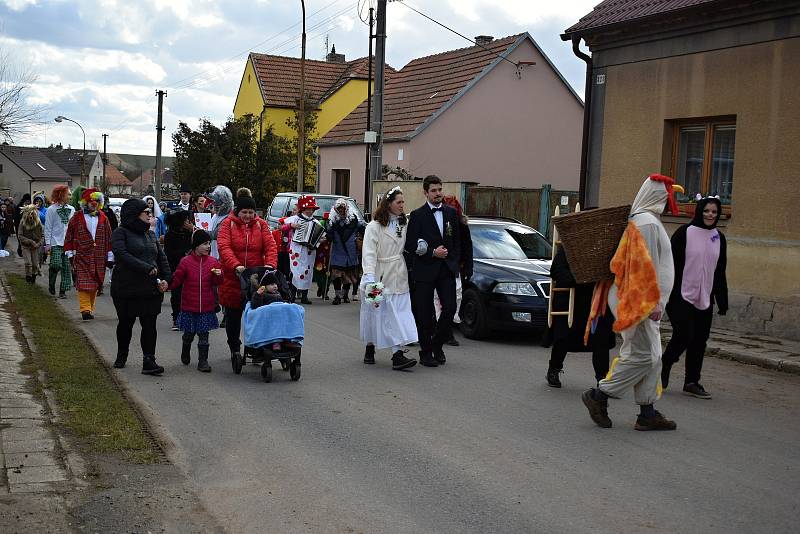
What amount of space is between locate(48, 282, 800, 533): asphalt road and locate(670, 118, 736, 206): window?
4766 mm

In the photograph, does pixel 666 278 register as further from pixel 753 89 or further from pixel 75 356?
pixel 753 89

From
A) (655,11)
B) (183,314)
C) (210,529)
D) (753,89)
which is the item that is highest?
(655,11)

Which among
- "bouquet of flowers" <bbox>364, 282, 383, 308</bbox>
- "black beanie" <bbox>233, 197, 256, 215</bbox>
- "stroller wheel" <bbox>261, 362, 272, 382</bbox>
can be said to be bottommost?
"stroller wheel" <bbox>261, 362, 272, 382</bbox>

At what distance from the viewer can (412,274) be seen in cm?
1022

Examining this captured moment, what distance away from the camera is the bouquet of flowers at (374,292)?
9688mm

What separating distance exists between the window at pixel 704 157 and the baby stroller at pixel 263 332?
7740 mm

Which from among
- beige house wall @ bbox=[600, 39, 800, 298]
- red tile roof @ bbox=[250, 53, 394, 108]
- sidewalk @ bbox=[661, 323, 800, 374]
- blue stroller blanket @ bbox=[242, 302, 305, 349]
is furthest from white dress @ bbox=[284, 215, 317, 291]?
red tile roof @ bbox=[250, 53, 394, 108]

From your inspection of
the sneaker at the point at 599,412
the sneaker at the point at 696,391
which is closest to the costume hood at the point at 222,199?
the sneaker at the point at 696,391

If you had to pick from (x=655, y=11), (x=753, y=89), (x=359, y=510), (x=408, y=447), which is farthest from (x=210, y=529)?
(x=655, y=11)

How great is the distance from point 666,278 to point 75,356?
6.26m

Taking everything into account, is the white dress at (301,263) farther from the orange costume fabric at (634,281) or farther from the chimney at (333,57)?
the chimney at (333,57)

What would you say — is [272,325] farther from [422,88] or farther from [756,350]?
[422,88]

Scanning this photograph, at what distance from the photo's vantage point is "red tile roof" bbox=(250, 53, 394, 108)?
4494cm

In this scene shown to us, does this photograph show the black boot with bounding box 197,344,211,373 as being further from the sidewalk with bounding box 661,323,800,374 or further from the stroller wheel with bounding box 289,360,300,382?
the sidewalk with bounding box 661,323,800,374
